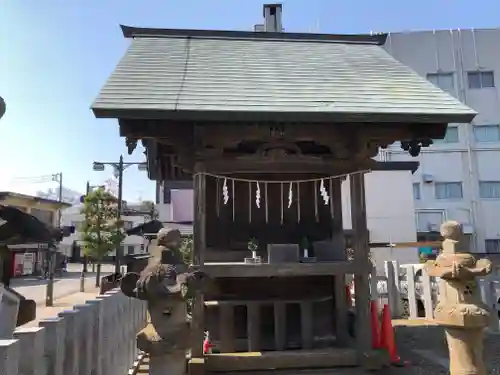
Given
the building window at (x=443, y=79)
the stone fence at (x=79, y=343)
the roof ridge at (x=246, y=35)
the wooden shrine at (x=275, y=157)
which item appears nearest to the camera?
the stone fence at (x=79, y=343)

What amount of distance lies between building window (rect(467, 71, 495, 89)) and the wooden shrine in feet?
64.9

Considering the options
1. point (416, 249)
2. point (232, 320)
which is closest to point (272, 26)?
point (232, 320)

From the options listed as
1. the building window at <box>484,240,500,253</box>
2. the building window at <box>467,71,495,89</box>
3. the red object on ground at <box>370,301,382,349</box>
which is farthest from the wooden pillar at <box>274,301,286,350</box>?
the building window at <box>467,71,495,89</box>

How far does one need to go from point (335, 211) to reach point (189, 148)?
3.17 meters

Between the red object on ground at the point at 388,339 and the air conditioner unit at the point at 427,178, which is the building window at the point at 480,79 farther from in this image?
the red object on ground at the point at 388,339

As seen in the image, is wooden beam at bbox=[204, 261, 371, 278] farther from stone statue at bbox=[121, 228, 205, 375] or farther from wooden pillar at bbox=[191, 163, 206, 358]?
stone statue at bbox=[121, 228, 205, 375]

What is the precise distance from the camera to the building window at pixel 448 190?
24.3m

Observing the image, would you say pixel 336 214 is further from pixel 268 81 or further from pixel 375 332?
pixel 268 81

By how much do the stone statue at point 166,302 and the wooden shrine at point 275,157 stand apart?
2.26 metres

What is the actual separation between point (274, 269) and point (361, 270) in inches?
53.6

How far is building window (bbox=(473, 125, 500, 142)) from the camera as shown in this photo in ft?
80.7

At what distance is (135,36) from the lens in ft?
30.2

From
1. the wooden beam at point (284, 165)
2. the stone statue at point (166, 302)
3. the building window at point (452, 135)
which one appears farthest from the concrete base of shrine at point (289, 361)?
the building window at point (452, 135)

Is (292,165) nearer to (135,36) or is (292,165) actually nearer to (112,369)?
(112,369)
